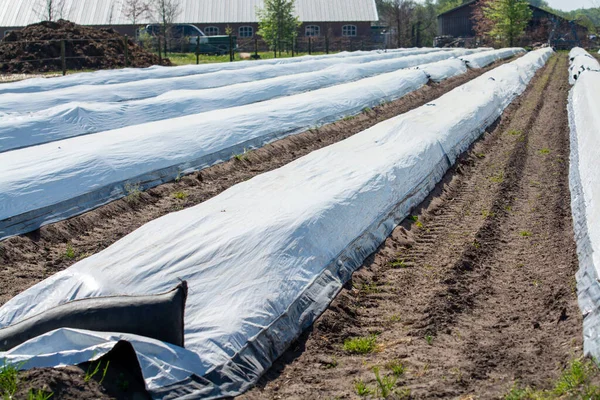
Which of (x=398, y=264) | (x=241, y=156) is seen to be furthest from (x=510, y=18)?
(x=398, y=264)

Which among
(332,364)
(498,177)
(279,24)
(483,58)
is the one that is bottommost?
(332,364)

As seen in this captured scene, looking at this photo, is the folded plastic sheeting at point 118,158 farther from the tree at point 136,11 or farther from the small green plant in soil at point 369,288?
the tree at point 136,11

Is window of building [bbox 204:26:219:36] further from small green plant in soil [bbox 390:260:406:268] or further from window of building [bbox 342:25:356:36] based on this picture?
small green plant in soil [bbox 390:260:406:268]

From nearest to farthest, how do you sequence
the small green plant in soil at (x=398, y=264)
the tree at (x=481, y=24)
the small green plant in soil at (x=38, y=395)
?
the small green plant in soil at (x=38, y=395)
the small green plant in soil at (x=398, y=264)
the tree at (x=481, y=24)

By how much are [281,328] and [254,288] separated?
0.35 m

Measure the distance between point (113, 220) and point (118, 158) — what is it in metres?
1.18

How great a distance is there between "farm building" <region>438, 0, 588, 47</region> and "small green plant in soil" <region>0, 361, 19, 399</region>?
5474 cm

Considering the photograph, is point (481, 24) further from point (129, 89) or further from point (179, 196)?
point (179, 196)

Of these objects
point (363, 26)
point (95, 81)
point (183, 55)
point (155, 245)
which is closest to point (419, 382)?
point (155, 245)

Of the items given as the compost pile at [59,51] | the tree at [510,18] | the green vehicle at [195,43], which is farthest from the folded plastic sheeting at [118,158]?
the tree at [510,18]

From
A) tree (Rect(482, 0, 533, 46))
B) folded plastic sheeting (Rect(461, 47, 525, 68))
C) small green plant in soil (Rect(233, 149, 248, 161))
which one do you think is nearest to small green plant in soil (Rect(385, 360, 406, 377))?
small green plant in soil (Rect(233, 149, 248, 161))

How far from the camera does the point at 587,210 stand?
262 inches

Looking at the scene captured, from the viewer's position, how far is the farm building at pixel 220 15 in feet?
146

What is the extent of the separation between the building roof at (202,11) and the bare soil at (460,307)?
38571 millimetres
